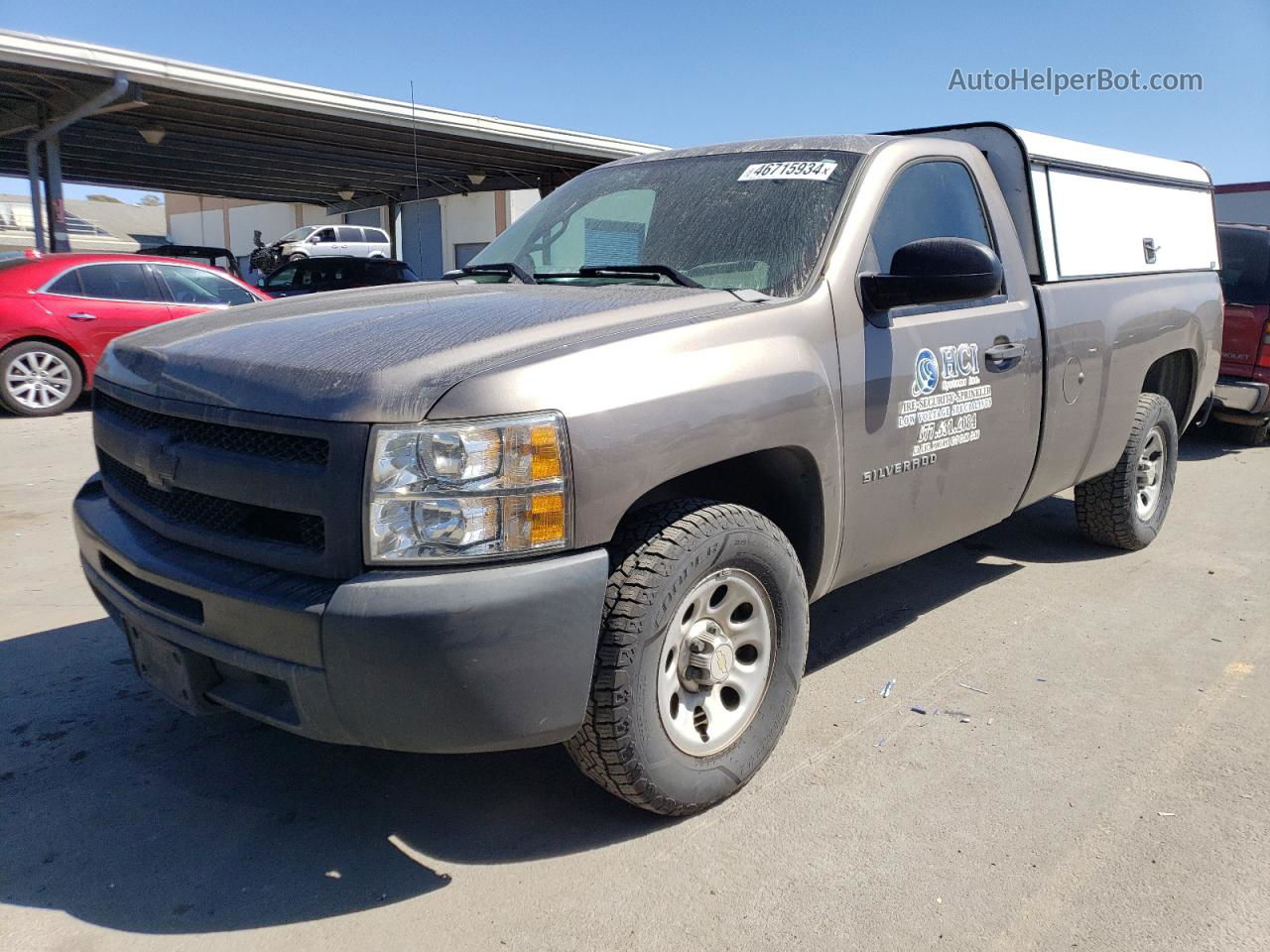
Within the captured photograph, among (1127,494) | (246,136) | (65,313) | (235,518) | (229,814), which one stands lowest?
(229,814)

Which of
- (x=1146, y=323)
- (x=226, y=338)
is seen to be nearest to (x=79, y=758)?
(x=226, y=338)

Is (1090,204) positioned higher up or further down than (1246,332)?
higher up

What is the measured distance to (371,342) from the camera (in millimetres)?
2477

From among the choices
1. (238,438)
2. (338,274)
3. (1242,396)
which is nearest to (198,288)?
(338,274)

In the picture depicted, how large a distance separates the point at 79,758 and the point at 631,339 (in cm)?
211

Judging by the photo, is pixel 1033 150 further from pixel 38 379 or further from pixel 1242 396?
pixel 38 379

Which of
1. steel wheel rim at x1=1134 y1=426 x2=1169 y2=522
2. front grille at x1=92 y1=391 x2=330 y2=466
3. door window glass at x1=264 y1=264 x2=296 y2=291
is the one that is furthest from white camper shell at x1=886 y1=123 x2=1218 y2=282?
door window glass at x1=264 y1=264 x2=296 y2=291

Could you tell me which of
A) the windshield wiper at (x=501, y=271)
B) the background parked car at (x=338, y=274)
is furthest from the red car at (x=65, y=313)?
the windshield wiper at (x=501, y=271)

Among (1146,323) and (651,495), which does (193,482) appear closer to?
(651,495)

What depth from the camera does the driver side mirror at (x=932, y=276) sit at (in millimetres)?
3002

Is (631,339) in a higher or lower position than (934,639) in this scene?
higher

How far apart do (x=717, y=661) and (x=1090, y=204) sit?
3109 millimetres

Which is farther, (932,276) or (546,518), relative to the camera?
(932,276)

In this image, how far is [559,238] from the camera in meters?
3.81
